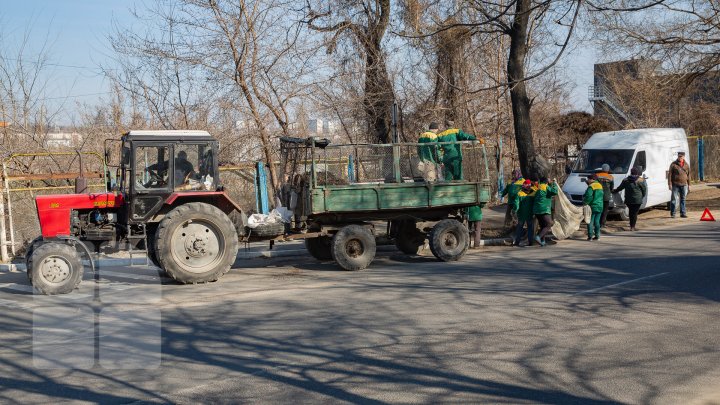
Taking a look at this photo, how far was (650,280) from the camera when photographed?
11.8m

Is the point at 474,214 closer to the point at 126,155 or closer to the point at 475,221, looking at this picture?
the point at 475,221

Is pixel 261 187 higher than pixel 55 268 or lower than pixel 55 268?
higher

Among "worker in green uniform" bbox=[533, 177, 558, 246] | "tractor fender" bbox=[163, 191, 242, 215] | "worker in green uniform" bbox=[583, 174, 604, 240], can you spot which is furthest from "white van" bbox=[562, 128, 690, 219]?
"tractor fender" bbox=[163, 191, 242, 215]

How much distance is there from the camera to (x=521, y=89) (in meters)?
19.0

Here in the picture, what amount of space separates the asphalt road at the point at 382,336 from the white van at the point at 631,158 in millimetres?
7532

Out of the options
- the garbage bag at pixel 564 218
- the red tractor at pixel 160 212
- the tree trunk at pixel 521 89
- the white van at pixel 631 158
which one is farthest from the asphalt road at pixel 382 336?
the white van at pixel 631 158

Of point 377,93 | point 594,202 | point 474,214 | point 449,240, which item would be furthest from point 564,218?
point 377,93

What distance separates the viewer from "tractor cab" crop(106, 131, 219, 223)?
1255 centimetres

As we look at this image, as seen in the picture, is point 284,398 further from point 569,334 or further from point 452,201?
point 452,201

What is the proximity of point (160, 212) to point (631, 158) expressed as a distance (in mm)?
13709

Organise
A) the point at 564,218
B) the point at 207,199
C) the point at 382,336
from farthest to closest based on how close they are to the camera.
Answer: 1. the point at 564,218
2. the point at 207,199
3. the point at 382,336

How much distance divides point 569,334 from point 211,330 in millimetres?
4101

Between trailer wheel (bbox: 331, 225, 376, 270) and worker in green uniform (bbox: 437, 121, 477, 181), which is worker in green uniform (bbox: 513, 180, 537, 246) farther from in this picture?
trailer wheel (bbox: 331, 225, 376, 270)

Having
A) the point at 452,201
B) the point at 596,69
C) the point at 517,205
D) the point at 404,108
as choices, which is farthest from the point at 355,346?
the point at 596,69
